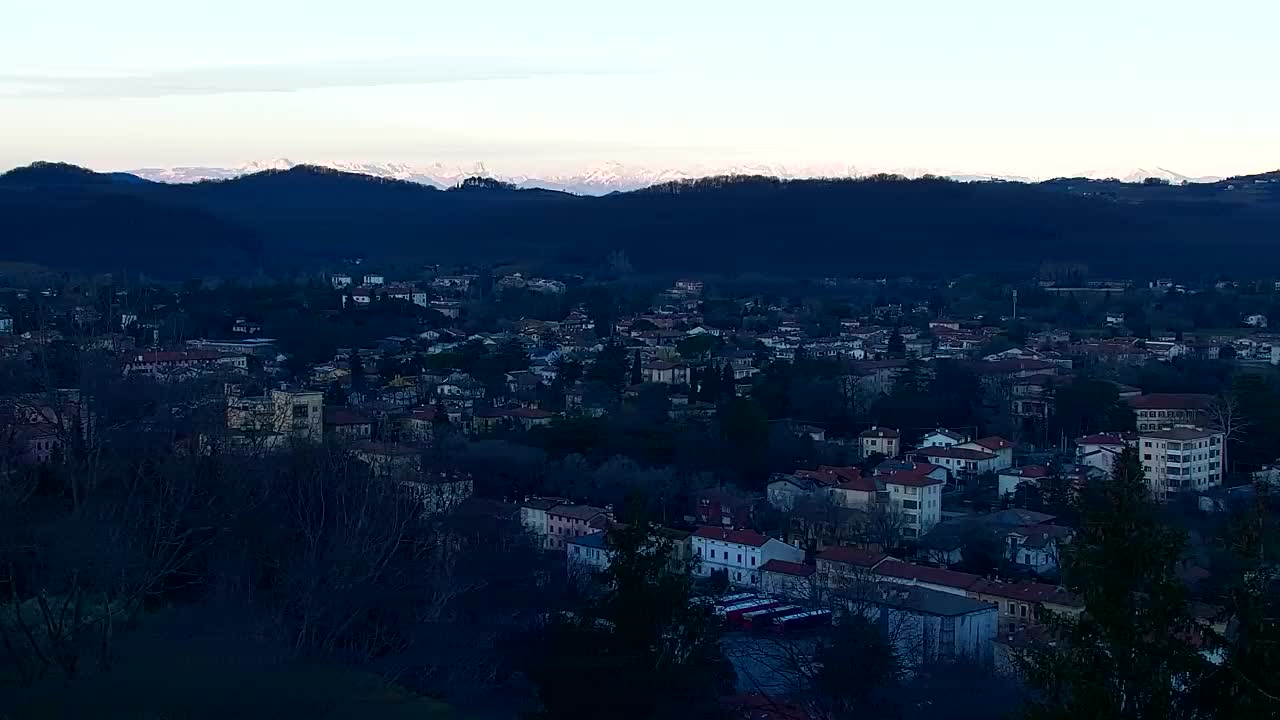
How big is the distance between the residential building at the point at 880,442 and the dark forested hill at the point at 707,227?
118 feet

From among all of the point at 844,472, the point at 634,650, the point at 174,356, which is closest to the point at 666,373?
the point at 174,356

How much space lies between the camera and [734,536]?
1633 centimetres

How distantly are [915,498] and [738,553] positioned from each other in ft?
10.0

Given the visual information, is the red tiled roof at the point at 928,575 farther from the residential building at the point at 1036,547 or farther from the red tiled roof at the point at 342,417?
the red tiled roof at the point at 342,417

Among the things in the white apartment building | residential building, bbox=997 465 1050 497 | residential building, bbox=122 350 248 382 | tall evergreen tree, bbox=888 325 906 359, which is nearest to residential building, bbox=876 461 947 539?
residential building, bbox=997 465 1050 497

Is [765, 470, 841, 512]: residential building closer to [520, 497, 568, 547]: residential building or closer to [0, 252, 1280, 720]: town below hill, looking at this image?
[0, 252, 1280, 720]: town below hill

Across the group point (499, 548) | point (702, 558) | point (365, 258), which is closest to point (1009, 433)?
point (702, 558)

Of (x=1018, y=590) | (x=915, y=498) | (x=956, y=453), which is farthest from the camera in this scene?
(x=956, y=453)

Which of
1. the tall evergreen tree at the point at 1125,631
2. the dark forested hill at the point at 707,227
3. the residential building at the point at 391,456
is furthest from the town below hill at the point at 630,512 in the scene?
the dark forested hill at the point at 707,227

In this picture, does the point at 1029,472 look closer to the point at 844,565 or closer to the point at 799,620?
the point at 844,565

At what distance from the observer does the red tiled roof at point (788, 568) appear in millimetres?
15117

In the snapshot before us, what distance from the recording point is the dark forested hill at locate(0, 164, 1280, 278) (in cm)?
5775

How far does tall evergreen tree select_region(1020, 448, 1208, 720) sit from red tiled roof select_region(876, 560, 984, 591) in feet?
29.2

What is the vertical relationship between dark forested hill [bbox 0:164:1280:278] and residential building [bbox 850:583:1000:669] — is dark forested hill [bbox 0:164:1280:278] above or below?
above
